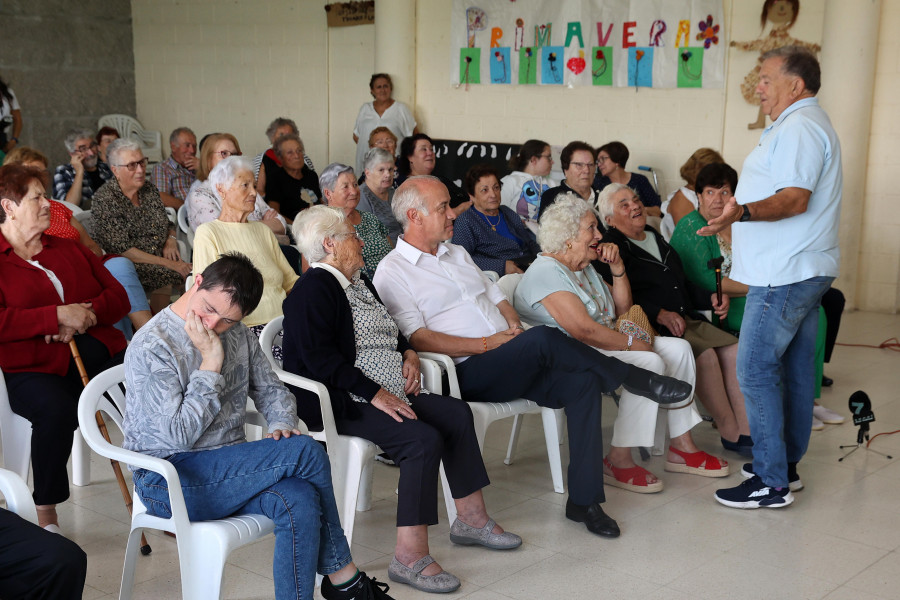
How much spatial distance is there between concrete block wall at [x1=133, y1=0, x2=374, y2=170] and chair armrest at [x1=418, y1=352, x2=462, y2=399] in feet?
17.8

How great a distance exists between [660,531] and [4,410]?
1965 millimetres

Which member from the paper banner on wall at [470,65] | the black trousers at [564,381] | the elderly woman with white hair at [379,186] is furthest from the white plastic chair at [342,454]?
the paper banner on wall at [470,65]

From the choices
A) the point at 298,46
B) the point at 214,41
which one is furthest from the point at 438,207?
the point at 214,41

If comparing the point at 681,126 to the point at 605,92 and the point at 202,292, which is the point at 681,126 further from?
the point at 202,292

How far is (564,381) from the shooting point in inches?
118

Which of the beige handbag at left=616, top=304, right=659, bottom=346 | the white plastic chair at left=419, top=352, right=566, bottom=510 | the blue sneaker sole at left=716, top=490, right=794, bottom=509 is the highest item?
the beige handbag at left=616, top=304, right=659, bottom=346

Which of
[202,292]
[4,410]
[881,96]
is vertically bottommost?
[4,410]

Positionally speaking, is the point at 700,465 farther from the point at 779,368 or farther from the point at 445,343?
the point at 445,343

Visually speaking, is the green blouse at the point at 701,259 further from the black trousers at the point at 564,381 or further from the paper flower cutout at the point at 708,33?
the paper flower cutout at the point at 708,33

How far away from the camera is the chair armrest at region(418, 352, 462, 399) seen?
9.86ft

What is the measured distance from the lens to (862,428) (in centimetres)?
360

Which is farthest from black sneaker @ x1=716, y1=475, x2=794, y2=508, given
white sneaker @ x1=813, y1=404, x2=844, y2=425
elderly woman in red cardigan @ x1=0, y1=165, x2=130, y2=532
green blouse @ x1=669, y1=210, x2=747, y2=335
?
elderly woman in red cardigan @ x1=0, y1=165, x2=130, y2=532

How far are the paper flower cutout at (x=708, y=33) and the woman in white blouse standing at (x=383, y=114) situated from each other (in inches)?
94.2

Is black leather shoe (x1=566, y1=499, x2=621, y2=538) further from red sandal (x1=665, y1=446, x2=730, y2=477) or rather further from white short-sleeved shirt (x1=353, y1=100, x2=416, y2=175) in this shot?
white short-sleeved shirt (x1=353, y1=100, x2=416, y2=175)
